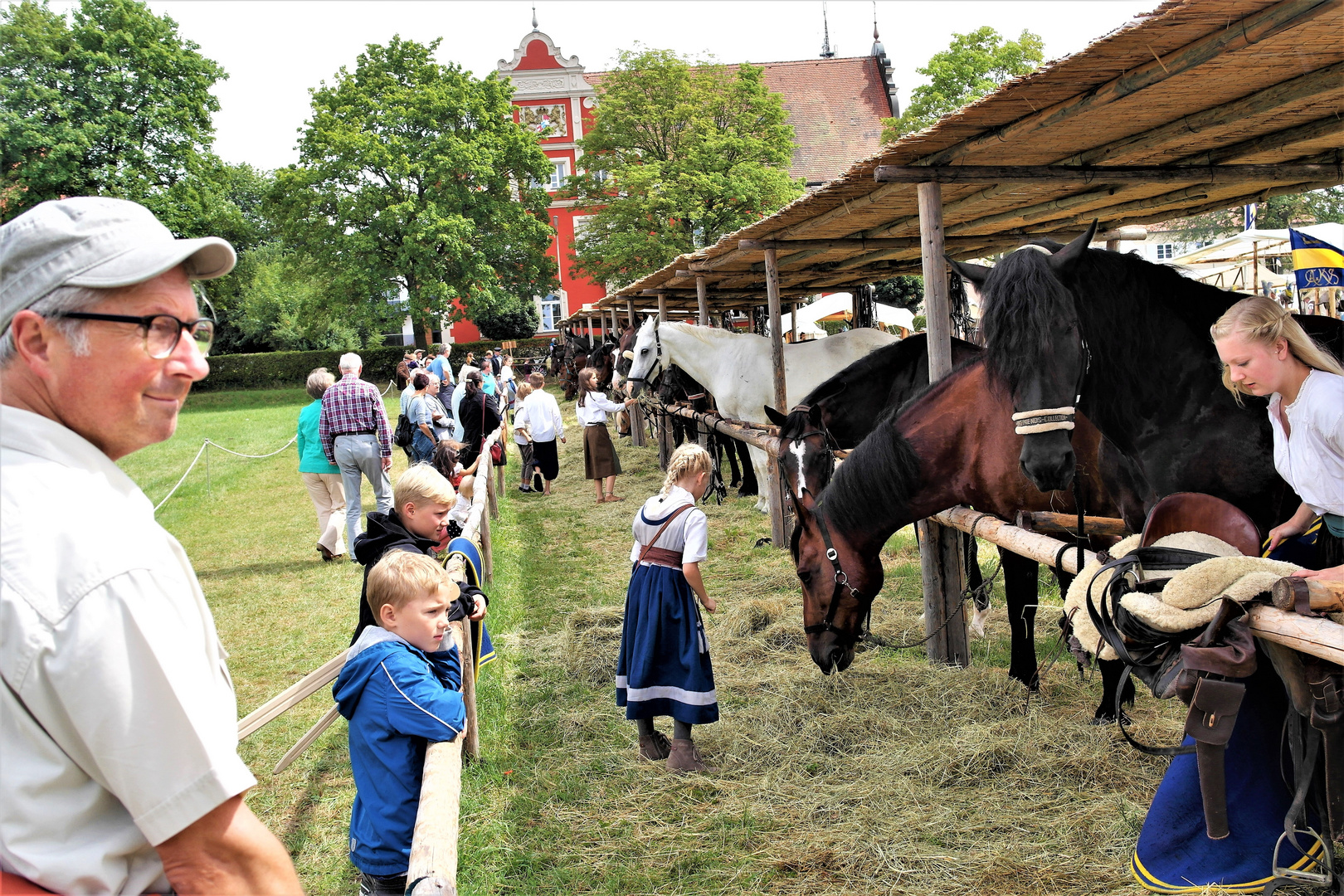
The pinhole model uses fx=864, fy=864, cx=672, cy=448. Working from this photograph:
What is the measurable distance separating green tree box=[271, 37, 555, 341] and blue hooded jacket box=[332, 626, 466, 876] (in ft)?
110

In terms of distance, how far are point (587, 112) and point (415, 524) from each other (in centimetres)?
4543

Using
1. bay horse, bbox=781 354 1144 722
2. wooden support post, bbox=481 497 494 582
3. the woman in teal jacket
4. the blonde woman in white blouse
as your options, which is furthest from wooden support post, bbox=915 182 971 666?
the woman in teal jacket

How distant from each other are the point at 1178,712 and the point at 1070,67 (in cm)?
293

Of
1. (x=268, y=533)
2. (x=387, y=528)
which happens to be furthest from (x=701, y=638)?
(x=268, y=533)

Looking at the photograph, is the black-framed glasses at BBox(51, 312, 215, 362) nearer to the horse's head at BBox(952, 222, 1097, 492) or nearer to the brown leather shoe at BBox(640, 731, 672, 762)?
Result: the horse's head at BBox(952, 222, 1097, 492)

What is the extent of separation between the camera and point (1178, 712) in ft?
13.2

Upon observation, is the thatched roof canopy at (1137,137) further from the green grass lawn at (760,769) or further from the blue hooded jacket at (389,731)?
the blue hooded jacket at (389,731)

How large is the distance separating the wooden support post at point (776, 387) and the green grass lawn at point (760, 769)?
1.07 metres

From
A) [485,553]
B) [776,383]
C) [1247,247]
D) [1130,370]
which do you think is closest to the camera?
[1130,370]

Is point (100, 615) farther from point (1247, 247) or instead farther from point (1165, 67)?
point (1247, 247)

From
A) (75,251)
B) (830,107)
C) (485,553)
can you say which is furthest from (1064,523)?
(830,107)

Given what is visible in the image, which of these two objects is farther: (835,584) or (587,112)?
(587,112)

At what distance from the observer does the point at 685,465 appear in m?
4.10

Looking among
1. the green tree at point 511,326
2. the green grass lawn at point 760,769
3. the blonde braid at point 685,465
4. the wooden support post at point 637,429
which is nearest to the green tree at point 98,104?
the green tree at point 511,326
